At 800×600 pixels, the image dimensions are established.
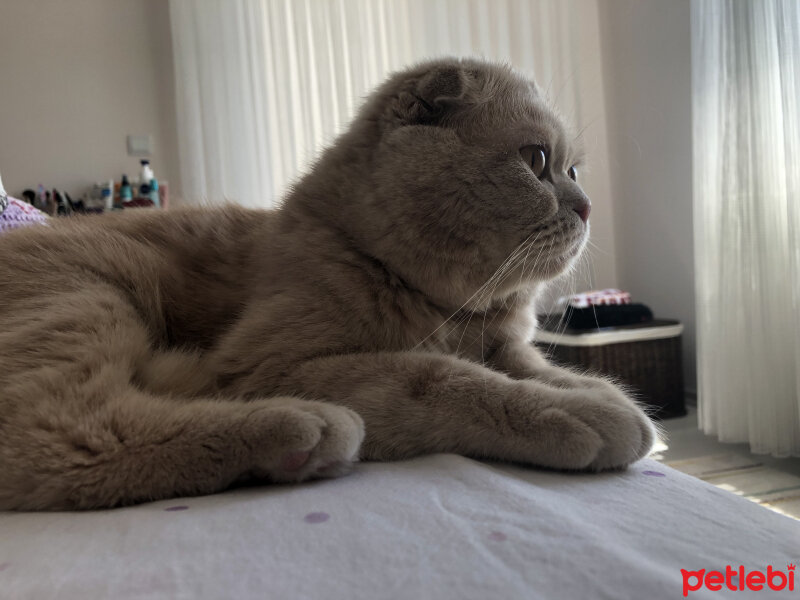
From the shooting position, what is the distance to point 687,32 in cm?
282

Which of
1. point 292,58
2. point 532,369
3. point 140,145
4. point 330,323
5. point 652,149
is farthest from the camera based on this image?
point 140,145

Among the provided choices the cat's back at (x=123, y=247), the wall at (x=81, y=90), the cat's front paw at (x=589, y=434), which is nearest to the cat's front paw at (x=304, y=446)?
the cat's front paw at (x=589, y=434)

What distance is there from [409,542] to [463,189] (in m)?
0.60

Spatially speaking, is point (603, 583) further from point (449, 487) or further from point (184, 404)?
point (184, 404)

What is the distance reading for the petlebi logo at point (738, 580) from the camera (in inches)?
17.4

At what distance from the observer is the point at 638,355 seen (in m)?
2.69

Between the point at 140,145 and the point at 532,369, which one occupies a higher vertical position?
the point at 140,145

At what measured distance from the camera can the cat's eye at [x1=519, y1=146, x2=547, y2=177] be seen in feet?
3.43

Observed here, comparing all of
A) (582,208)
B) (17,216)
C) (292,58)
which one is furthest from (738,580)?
(292,58)

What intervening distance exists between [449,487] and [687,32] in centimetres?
286

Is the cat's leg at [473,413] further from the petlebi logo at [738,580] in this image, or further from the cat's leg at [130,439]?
the petlebi logo at [738,580]

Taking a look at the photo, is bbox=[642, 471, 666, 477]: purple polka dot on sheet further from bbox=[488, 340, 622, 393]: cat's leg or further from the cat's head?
the cat's head

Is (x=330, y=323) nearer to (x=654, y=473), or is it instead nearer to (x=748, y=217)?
(x=654, y=473)

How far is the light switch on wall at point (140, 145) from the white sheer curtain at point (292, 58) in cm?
30
